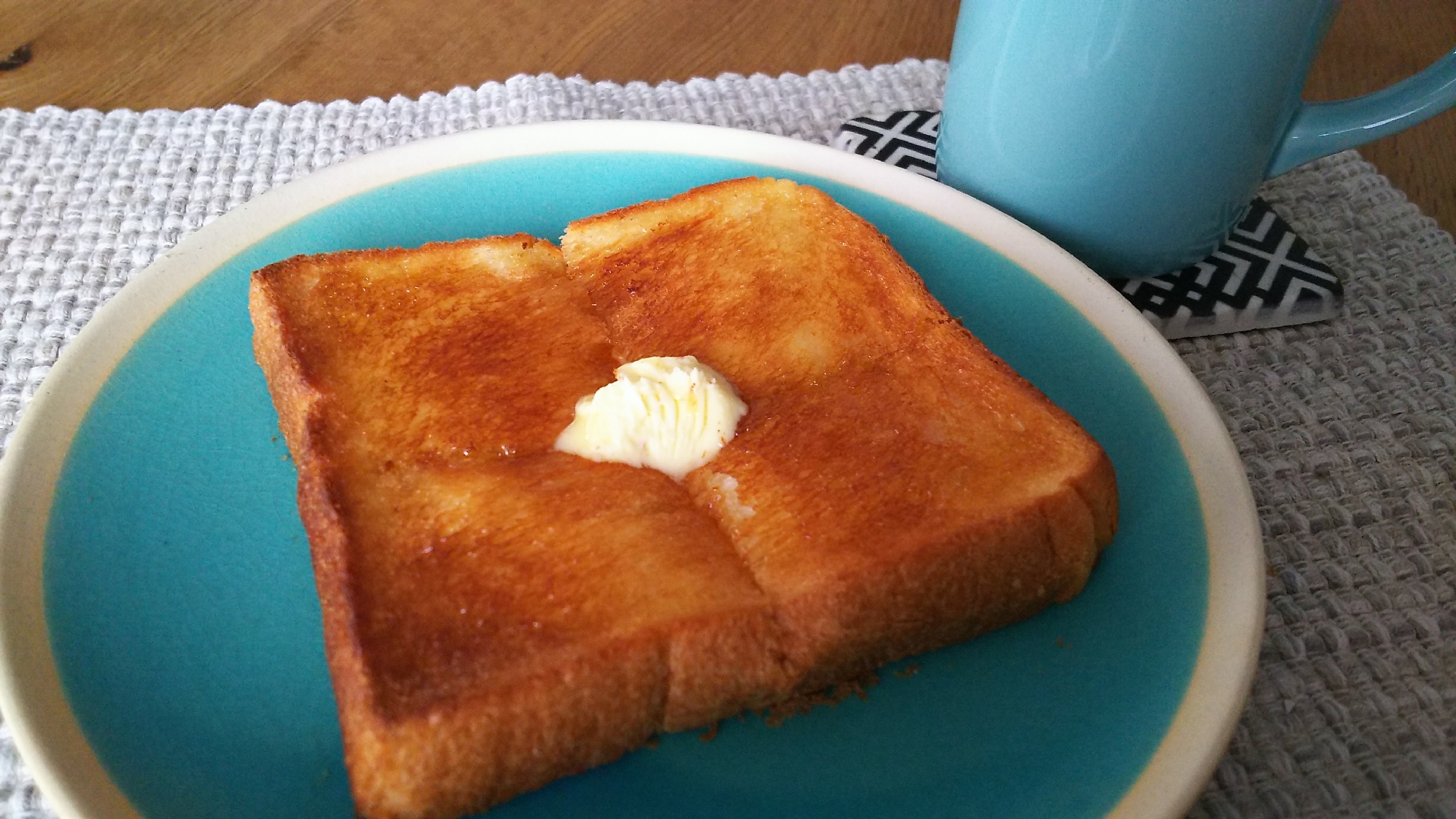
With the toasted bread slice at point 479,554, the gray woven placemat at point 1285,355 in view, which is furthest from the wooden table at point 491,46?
the toasted bread slice at point 479,554

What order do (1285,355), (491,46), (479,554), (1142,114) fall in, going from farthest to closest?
(491,46)
(1285,355)
(1142,114)
(479,554)

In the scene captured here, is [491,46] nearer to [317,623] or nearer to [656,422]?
[656,422]

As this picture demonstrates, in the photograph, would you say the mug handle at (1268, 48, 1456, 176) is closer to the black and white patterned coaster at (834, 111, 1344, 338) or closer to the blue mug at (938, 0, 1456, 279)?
the blue mug at (938, 0, 1456, 279)

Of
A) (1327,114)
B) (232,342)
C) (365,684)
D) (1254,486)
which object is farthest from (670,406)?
(1327,114)

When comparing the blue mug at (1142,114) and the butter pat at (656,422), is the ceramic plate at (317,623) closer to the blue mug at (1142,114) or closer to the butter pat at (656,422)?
the blue mug at (1142,114)

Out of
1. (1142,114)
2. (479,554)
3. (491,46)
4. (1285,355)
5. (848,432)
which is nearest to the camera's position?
(479,554)

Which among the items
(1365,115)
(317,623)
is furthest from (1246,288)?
(317,623)

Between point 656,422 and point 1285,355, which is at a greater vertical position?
point 656,422

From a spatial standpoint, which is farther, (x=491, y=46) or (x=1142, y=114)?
(x=491, y=46)
